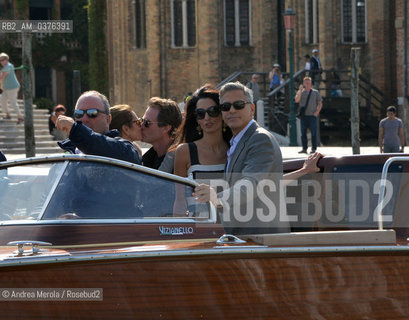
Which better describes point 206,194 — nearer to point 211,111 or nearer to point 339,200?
point 211,111

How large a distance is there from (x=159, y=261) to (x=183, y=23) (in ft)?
115

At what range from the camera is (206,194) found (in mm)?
4957

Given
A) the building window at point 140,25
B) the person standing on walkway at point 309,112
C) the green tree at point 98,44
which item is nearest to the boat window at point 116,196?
the person standing on walkway at point 309,112

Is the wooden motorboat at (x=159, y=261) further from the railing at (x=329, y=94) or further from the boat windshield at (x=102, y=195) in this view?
the railing at (x=329, y=94)

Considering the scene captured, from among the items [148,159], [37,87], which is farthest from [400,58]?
[148,159]

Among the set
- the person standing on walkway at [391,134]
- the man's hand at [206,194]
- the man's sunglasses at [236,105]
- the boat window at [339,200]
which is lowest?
the person standing on walkway at [391,134]

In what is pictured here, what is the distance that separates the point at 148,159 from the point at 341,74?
2828 centimetres

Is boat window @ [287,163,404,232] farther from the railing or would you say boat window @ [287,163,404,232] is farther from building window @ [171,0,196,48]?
building window @ [171,0,196,48]

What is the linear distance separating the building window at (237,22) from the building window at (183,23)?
134 cm

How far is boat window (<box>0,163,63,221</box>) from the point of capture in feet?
17.1

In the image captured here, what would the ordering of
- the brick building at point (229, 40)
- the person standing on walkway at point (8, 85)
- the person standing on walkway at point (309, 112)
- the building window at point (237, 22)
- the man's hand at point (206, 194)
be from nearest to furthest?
the man's hand at point (206, 194) < the person standing on walkway at point (8, 85) < the person standing on walkway at point (309, 112) < the brick building at point (229, 40) < the building window at point (237, 22)

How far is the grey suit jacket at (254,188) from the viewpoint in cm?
497

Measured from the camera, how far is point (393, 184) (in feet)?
18.6

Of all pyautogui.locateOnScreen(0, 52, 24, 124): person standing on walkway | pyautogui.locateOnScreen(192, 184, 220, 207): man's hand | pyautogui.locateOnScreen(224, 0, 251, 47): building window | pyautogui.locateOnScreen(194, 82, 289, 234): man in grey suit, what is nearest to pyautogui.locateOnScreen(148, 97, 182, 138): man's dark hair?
pyautogui.locateOnScreen(194, 82, 289, 234): man in grey suit
